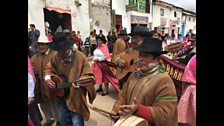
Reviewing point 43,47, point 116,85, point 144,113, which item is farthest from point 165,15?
point 144,113

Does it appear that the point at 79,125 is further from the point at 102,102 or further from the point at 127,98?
the point at 102,102

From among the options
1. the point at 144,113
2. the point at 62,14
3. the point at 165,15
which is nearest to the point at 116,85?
the point at 144,113

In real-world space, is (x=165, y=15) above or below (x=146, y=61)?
above

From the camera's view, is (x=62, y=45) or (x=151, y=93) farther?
(x=62, y=45)

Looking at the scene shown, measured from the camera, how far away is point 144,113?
215cm

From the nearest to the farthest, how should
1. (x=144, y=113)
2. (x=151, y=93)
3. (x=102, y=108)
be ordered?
(x=144, y=113)
(x=151, y=93)
(x=102, y=108)

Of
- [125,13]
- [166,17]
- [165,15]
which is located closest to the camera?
[125,13]

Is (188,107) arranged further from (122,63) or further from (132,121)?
(122,63)

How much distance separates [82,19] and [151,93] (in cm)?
1502

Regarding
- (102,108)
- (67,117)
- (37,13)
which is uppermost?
(37,13)

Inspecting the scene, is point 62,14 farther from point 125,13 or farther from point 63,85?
point 63,85

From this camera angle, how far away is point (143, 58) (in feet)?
8.16

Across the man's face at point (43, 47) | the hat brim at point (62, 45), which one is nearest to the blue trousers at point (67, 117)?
the hat brim at point (62, 45)
